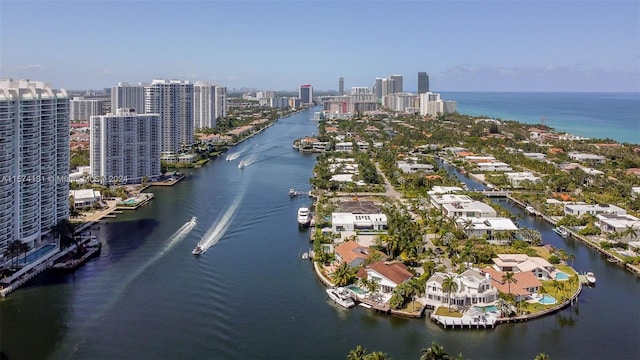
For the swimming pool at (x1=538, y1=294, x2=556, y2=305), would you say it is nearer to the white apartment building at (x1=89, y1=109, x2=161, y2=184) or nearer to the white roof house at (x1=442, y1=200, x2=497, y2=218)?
the white roof house at (x1=442, y1=200, x2=497, y2=218)

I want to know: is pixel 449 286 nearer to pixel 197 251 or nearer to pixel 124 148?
pixel 197 251

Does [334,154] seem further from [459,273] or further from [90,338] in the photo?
[90,338]

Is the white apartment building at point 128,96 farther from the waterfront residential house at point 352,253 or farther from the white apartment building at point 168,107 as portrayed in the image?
the waterfront residential house at point 352,253

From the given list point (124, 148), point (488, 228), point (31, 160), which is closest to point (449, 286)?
point (488, 228)

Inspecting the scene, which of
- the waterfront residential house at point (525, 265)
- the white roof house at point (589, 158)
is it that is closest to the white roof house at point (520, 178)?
the white roof house at point (589, 158)

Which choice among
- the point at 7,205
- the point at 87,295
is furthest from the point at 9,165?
the point at 87,295

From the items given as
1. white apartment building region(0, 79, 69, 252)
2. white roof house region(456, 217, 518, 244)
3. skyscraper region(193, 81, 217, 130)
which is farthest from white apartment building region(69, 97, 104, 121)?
white roof house region(456, 217, 518, 244)
